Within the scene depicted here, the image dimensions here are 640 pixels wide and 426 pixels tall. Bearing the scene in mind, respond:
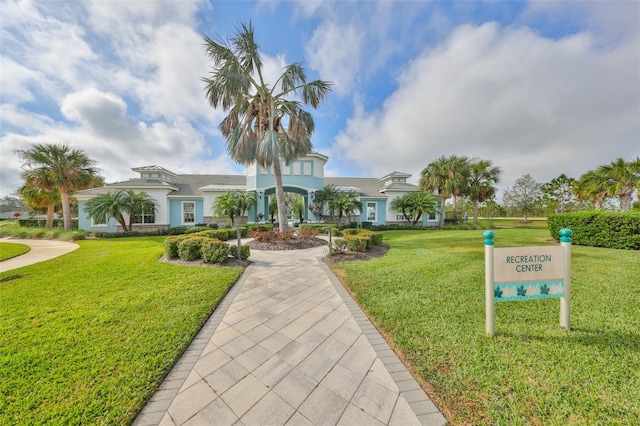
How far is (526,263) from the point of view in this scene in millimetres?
2854

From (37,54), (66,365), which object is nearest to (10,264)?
(37,54)

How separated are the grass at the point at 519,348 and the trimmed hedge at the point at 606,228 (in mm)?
4648

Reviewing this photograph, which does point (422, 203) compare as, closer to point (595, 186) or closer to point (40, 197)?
point (595, 186)

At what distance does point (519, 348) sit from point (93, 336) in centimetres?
542

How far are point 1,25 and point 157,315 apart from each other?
842 centimetres

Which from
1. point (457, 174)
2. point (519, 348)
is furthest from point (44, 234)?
point (457, 174)

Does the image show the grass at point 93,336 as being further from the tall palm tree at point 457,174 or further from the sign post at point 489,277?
the tall palm tree at point 457,174

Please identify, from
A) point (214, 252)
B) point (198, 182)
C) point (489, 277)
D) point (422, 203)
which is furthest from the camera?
point (198, 182)

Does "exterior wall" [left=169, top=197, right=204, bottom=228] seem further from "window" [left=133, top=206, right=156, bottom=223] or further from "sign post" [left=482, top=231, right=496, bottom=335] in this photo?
"sign post" [left=482, top=231, right=496, bottom=335]

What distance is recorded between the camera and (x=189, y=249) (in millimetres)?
6863

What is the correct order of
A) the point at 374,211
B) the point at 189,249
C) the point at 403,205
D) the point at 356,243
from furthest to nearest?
the point at 374,211 → the point at 403,205 → the point at 356,243 → the point at 189,249

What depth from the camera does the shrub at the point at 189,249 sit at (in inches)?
271

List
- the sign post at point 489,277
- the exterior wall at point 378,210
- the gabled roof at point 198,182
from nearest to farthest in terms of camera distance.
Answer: the sign post at point 489,277 → the gabled roof at point 198,182 → the exterior wall at point 378,210

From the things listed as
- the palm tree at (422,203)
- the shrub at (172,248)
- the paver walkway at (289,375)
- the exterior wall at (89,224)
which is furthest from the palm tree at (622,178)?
the exterior wall at (89,224)
